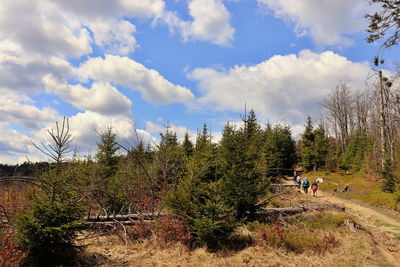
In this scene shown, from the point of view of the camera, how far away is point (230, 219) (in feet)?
33.5

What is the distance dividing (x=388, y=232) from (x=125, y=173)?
13945 mm

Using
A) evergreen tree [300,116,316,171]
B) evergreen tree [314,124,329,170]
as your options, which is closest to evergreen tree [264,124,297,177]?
evergreen tree [300,116,316,171]

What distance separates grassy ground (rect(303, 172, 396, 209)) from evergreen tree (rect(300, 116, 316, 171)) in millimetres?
3559

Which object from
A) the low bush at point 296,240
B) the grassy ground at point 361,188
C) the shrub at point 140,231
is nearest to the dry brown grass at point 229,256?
the low bush at point 296,240

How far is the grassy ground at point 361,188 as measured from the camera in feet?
64.2

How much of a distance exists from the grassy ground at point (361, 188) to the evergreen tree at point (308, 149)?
11.7ft

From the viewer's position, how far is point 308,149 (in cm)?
4072

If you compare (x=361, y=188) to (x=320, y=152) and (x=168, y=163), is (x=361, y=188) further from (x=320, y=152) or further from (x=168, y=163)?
(x=168, y=163)

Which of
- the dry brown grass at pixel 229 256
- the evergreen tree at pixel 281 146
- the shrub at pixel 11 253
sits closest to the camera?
the shrub at pixel 11 253

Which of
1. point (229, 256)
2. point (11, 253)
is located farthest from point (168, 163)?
point (11, 253)

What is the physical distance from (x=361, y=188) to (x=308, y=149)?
589 inches

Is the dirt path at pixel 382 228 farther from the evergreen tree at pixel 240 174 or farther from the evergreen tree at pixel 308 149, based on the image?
the evergreen tree at pixel 308 149

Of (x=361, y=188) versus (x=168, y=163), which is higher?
(x=168, y=163)

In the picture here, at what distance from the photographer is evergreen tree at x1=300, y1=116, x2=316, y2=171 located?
40519 mm
